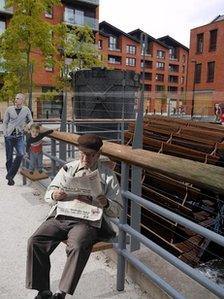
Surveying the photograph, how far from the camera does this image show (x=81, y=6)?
38875mm

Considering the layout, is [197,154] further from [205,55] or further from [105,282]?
[205,55]

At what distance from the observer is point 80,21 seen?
3828 centimetres

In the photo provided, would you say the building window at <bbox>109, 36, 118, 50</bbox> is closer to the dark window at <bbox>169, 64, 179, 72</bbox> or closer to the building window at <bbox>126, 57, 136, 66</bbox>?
the building window at <bbox>126, 57, 136, 66</bbox>

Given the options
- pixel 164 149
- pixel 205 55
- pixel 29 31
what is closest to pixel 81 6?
pixel 205 55

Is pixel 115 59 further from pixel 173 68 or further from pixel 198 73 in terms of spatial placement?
pixel 198 73

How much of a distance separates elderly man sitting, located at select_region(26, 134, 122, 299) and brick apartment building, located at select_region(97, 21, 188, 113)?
153ft

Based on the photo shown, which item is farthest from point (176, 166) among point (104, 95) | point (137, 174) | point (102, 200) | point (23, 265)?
point (104, 95)

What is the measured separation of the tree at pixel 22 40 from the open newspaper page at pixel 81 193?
1130cm

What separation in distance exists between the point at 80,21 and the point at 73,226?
3839 centimetres

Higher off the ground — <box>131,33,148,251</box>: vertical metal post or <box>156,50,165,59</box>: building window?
<box>156,50,165,59</box>: building window

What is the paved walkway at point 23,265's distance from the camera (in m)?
3.04

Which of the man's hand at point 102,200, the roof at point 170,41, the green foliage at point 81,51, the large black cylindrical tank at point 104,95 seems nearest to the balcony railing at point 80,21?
Answer: the green foliage at point 81,51

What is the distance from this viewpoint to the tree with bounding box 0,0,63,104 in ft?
44.9

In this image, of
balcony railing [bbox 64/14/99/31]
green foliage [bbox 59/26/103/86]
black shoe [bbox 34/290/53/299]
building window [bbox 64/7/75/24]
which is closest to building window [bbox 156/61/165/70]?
balcony railing [bbox 64/14/99/31]
